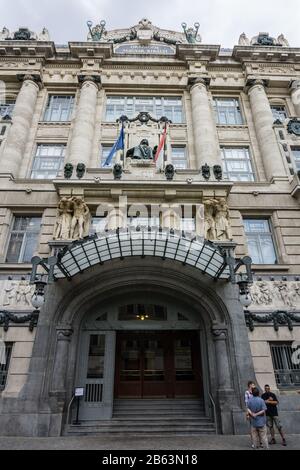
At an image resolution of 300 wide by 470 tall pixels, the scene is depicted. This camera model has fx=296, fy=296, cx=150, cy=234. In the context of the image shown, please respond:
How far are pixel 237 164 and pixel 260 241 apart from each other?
547cm

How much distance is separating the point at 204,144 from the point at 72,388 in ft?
45.7

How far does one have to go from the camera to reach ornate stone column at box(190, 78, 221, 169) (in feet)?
54.9

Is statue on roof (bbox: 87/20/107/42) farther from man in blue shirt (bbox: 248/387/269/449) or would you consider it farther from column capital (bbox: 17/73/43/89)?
man in blue shirt (bbox: 248/387/269/449)

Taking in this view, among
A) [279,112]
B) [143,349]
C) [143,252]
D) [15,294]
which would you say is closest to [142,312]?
[143,349]

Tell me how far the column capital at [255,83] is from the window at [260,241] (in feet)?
35.7

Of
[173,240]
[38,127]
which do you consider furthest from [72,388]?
[38,127]

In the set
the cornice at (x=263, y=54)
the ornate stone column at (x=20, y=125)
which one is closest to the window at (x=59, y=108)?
the ornate stone column at (x=20, y=125)

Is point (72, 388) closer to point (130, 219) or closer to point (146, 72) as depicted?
point (130, 219)

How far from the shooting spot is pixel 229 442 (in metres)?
8.83

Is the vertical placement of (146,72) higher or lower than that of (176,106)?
higher

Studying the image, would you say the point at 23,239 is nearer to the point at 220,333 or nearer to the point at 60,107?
the point at 220,333

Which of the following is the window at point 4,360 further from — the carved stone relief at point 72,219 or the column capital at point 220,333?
the column capital at point 220,333

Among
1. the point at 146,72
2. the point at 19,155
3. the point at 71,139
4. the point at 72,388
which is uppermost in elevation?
the point at 146,72

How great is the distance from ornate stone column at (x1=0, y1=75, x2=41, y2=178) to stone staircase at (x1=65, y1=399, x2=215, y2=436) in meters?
12.6
